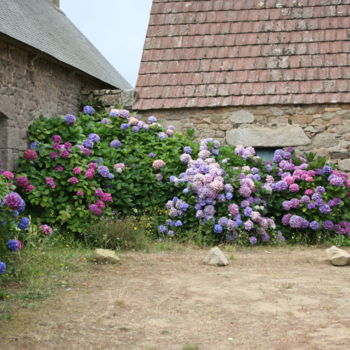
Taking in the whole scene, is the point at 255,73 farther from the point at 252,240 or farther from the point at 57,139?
the point at 57,139

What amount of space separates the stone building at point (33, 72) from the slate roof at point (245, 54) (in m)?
1.28

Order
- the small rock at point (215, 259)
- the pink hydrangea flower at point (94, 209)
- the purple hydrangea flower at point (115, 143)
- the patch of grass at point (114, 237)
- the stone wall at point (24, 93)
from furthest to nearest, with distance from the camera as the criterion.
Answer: the purple hydrangea flower at point (115, 143) < the stone wall at point (24, 93) < the pink hydrangea flower at point (94, 209) < the patch of grass at point (114, 237) < the small rock at point (215, 259)

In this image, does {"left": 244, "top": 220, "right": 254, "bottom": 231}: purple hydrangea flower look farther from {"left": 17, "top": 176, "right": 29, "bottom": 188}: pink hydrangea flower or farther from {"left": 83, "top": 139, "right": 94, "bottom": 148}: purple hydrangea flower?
{"left": 17, "top": 176, "right": 29, "bottom": 188}: pink hydrangea flower

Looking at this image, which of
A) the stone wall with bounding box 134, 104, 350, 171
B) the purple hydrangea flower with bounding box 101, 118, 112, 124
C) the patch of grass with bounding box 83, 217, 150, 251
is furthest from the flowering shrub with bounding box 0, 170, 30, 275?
the stone wall with bounding box 134, 104, 350, 171

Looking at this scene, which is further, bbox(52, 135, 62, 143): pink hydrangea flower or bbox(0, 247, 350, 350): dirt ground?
bbox(52, 135, 62, 143): pink hydrangea flower

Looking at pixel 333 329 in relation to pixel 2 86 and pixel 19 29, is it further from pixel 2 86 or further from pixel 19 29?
pixel 19 29

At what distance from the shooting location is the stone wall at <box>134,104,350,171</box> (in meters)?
9.45

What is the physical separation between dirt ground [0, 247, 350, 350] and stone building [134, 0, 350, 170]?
385cm

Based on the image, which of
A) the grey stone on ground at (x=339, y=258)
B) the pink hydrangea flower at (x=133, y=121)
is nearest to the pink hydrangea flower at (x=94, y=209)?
the pink hydrangea flower at (x=133, y=121)

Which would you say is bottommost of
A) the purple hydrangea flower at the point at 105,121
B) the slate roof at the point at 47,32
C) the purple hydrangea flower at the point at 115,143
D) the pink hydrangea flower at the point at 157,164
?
the pink hydrangea flower at the point at 157,164

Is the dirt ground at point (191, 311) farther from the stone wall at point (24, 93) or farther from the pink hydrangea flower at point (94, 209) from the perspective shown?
the stone wall at point (24, 93)

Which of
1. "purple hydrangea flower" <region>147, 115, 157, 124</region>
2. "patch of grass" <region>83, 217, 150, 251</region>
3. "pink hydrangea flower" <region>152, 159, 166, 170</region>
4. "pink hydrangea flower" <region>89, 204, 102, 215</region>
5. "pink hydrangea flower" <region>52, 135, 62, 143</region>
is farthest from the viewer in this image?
"purple hydrangea flower" <region>147, 115, 157, 124</region>

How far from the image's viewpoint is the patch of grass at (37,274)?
4.52m

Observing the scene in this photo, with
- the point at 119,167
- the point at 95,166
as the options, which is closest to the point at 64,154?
the point at 95,166
